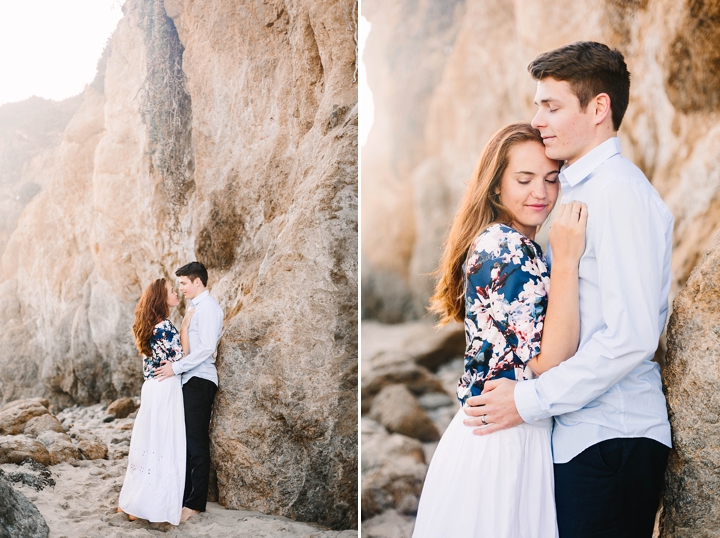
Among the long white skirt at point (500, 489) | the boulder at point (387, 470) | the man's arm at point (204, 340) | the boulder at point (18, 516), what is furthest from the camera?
the boulder at point (387, 470)

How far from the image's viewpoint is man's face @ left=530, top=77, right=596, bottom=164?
168 centimetres

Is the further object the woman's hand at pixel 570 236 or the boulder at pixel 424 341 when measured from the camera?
the boulder at pixel 424 341

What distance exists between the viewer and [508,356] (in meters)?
1.64

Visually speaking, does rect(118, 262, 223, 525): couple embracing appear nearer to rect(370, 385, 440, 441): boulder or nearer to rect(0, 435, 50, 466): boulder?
rect(0, 435, 50, 466): boulder

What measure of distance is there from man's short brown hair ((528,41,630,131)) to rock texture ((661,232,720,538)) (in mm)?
537

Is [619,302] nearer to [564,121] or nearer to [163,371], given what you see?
[564,121]

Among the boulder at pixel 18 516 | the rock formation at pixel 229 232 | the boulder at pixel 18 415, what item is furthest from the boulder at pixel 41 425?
the boulder at pixel 18 516

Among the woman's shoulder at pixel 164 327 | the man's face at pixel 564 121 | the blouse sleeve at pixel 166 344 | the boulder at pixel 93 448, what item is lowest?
the boulder at pixel 93 448

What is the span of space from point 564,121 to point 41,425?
301 centimetres

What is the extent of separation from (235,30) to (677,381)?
319cm

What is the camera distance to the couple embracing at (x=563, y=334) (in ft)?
4.78

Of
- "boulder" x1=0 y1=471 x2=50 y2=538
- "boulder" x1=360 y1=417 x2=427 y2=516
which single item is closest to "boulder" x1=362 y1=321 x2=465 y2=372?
"boulder" x1=360 y1=417 x2=427 y2=516

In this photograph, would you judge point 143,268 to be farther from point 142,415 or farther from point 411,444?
point 411,444

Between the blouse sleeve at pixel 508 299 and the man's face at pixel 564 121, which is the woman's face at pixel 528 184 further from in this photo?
the blouse sleeve at pixel 508 299
